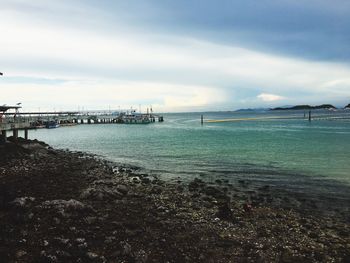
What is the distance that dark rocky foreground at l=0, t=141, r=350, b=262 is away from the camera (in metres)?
11.6

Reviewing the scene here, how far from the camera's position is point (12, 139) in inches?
1714

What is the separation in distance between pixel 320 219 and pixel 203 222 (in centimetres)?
595

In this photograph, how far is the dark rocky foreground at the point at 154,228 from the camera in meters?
11.6

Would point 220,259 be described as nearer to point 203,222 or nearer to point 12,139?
point 203,222

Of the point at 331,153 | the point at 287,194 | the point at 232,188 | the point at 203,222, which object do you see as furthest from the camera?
the point at 331,153

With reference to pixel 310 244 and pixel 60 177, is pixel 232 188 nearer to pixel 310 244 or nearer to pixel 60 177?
pixel 310 244

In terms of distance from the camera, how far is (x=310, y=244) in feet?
42.5

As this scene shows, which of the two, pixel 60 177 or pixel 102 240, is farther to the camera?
pixel 60 177

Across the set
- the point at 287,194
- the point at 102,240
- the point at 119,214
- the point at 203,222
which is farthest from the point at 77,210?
the point at 287,194

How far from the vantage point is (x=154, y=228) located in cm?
1430

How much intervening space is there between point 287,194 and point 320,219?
5.38m

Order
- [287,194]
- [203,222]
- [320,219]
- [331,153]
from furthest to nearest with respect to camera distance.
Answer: [331,153] → [287,194] → [320,219] → [203,222]

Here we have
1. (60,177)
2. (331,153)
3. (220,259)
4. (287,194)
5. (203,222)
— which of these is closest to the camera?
(220,259)

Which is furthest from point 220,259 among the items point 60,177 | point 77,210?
point 60,177
